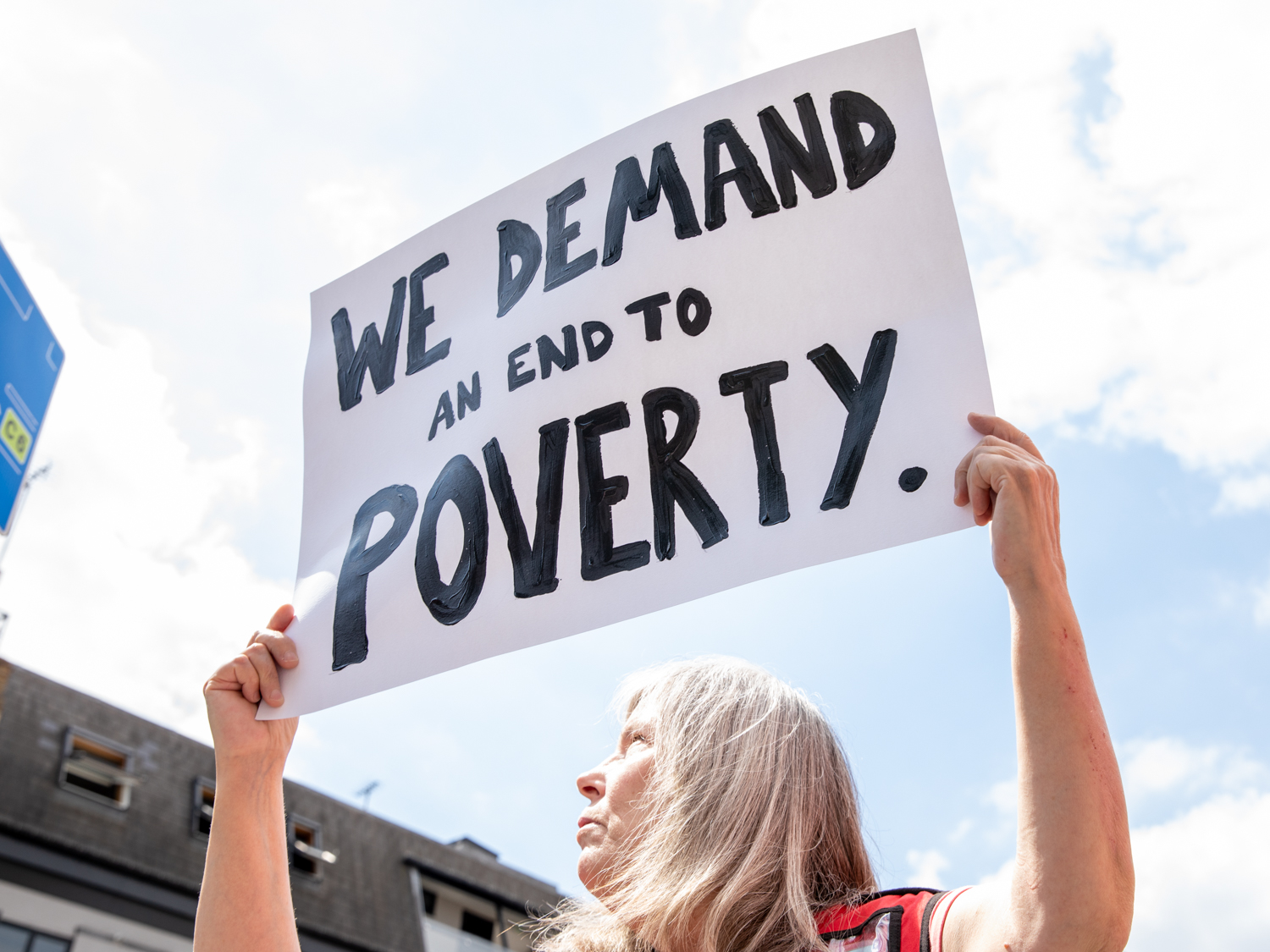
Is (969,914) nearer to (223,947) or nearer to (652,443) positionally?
(652,443)

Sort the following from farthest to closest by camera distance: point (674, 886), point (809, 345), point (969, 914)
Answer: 1. point (809, 345)
2. point (674, 886)
3. point (969, 914)

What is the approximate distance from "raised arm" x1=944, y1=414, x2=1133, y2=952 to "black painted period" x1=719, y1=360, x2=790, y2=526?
360 millimetres

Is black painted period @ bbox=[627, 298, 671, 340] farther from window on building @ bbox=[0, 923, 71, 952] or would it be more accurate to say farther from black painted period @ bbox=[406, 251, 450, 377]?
window on building @ bbox=[0, 923, 71, 952]

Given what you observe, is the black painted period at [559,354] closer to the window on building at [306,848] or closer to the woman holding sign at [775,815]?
the woman holding sign at [775,815]

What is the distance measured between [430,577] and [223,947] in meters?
0.66

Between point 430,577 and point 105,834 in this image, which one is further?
point 105,834

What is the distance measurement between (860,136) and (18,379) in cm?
262

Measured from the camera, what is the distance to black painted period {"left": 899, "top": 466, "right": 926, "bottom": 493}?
4.72 ft

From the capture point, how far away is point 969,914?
114 cm

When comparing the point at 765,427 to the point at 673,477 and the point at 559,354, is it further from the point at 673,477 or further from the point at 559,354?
the point at 559,354

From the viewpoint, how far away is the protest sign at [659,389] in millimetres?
1524

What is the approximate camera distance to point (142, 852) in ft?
42.7

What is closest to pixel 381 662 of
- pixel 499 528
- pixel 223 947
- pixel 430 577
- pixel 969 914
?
pixel 430 577

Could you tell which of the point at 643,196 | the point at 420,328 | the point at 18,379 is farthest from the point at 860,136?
the point at 18,379
